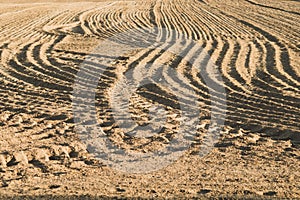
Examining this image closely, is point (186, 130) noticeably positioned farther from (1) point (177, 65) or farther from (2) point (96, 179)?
(1) point (177, 65)

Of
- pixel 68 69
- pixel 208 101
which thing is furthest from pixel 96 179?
pixel 68 69

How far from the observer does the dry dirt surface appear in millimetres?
4660

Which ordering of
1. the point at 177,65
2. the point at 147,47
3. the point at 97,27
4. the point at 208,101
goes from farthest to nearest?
the point at 97,27, the point at 147,47, the point at 177,65, the point at 208,101

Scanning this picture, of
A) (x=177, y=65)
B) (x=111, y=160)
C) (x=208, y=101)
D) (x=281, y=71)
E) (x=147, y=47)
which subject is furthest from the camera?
(x=147, y=47)

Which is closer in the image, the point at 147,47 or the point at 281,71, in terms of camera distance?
the point at 281,71

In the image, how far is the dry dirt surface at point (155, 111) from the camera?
4660mm

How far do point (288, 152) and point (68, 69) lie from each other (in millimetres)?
5244

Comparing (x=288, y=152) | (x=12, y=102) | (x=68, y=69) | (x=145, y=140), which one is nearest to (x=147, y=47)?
(x=68, y=69)

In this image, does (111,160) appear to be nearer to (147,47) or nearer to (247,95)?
(247,95)

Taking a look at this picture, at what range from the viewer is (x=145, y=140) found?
5734 millimetres

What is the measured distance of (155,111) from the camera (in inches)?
265

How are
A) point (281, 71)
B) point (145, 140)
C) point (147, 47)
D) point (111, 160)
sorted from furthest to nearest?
point (147, 47), point (281, 71), point (145, 140), point (111, 160)

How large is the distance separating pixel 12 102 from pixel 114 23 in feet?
27.4

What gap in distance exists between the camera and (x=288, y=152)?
533cm
